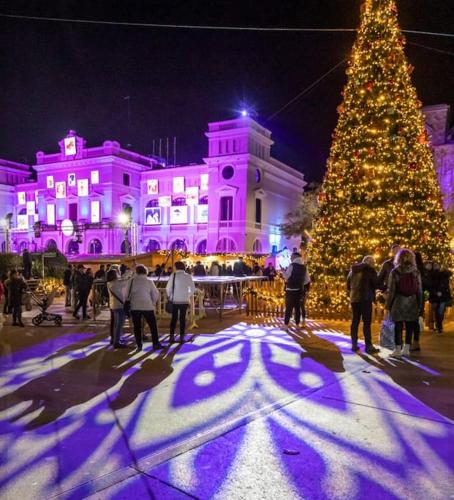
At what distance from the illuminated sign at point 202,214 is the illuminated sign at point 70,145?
16.6 m

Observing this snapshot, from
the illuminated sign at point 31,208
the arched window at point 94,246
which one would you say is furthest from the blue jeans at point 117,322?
the illuminated sign at point 31,208

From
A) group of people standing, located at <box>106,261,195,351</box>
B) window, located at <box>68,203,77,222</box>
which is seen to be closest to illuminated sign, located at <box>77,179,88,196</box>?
window, located at <box>68,203,77,222</box>

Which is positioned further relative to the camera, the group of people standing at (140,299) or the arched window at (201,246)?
the arched window at (201,246)

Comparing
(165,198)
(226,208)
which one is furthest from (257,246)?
(165,198)

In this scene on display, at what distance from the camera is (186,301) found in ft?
30.5

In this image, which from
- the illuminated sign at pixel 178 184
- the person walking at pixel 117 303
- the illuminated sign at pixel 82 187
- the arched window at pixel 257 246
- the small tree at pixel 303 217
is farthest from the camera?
the illuminated sign at pixel 82 187

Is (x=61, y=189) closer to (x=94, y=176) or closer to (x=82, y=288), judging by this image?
(x=94, y=176)

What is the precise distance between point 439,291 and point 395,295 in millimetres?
3381

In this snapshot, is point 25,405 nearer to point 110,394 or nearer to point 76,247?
point 110,394

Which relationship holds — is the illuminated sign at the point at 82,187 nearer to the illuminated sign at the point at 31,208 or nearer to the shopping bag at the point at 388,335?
the illuminated sign at the point at 31,208

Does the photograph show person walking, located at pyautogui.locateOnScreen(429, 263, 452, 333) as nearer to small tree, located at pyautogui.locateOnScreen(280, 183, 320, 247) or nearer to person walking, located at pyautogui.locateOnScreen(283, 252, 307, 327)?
person walking, located at pyautogui.locateOnScreen(283, 252, 307, 327)

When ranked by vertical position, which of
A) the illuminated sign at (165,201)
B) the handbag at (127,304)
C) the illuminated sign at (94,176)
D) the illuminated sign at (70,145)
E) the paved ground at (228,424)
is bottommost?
A: the paved ground at (228,424)

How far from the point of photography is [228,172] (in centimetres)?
4225

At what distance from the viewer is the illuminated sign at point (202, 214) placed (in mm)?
44031
